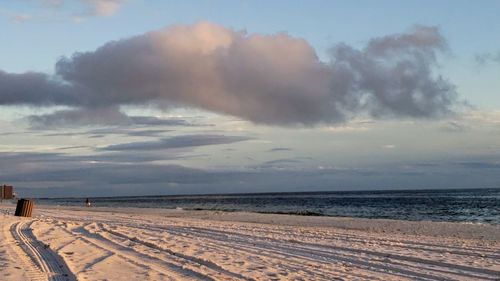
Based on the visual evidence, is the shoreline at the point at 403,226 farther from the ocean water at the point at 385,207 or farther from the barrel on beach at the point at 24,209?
the barrel on beach at the point at 24,209

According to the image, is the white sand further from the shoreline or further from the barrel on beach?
the barrel on beach

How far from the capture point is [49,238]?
15672 mm

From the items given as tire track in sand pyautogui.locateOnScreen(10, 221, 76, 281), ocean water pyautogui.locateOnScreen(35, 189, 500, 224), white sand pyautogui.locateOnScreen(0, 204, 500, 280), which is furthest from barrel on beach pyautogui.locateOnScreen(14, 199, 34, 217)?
ocean water pyautogui.locateOnScreen(35, 189, 500, 224)

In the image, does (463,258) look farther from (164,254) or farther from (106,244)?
(106,244)

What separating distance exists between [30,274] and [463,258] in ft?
29.2

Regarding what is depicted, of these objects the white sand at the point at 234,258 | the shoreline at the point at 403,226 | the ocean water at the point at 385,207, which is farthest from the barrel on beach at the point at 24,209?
the ocean water at the point at 385,207

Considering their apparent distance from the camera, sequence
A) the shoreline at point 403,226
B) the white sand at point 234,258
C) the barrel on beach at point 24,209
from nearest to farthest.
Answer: the white sand at point 234,258, the shoreline at point 403,226, the barrel on beach at point 24,209

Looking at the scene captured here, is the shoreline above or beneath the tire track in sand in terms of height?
above

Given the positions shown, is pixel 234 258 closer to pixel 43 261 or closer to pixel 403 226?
pixel 43 261

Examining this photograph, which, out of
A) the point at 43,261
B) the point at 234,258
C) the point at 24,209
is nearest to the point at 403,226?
the point at 234,258

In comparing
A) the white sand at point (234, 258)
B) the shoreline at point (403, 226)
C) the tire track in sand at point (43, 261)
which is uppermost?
the shoreline at point (403, 226)

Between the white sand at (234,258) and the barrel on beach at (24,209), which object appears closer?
the white sand at (234,258)

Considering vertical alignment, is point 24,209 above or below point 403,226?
below

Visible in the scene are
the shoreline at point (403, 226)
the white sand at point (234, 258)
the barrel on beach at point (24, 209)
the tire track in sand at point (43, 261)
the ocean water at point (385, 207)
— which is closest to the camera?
the tire track in sand at point (43, 261)
